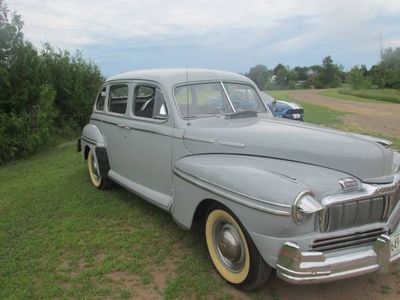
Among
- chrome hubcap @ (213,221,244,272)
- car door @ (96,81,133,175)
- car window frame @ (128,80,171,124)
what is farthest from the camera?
car door @ (96,81,133,175)

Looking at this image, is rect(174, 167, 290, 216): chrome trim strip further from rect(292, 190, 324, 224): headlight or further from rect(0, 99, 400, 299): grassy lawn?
rect(0, 99, 400, 299): grassy lawn

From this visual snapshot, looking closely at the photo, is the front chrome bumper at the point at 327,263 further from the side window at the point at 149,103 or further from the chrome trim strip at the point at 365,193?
the side window at the point at 149,103

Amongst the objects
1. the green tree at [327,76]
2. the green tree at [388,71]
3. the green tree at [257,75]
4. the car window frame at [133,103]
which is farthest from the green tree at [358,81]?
the car window frame at [133,103]

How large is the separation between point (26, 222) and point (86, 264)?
5.47 ft

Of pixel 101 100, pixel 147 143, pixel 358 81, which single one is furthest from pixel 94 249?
pixel 358 81

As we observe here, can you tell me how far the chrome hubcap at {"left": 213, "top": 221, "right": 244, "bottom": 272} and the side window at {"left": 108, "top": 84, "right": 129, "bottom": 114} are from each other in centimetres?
264

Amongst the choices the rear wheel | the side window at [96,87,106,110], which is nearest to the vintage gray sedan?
the rear wheel

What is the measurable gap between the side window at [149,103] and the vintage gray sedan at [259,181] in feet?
0.05

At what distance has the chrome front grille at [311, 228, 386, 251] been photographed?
10.6 ft

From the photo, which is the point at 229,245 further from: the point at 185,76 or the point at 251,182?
the point at 185,76

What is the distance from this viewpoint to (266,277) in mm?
3602

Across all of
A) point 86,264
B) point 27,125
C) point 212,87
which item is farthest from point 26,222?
point 27,125

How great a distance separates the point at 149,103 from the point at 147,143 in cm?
51

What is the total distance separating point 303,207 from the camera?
316 centimetres
